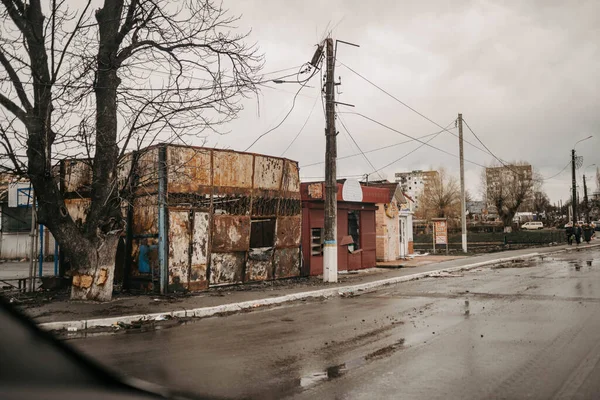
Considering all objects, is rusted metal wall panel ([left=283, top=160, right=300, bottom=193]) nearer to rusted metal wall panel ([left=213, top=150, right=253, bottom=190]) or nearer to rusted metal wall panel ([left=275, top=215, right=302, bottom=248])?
rusted metal wall panel ([left=275, top=215, right=302, bottom=248])

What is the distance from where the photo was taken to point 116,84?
37.6 feet

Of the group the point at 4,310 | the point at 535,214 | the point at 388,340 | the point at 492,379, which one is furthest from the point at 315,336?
the point at 535,214

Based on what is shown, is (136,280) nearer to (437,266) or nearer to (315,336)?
(315,336)

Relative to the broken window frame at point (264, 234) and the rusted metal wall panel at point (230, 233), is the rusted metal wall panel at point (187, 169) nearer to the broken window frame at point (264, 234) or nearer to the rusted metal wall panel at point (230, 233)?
the rusted metal wall panel at point (230, 233)

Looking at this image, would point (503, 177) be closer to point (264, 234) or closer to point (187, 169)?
point (264, 234)

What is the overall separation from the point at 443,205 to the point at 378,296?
71.7 meters

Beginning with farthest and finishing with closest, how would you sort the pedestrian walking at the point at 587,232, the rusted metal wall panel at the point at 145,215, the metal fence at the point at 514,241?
the metal fence at the point at 514,241, the pedestrian walking at the point at 587,232, the rusted metal wall panel at the point at 145,215

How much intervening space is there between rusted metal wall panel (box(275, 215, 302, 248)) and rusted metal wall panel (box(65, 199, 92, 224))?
5.86 m

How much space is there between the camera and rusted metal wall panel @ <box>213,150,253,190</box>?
14.3 m

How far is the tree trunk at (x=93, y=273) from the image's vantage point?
1121 centimetres

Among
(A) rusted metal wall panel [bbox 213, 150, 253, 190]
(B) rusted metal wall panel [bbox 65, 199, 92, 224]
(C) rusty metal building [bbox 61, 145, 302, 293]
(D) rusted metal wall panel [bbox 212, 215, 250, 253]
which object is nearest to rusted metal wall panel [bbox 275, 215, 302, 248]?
(C) rusty metal building [bbox 61, 145, 302, 293]

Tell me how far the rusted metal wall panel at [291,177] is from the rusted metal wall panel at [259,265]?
231cm

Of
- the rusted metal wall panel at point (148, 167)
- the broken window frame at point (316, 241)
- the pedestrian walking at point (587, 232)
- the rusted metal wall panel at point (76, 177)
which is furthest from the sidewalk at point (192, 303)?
the pedestrian walking at point (587, 232)

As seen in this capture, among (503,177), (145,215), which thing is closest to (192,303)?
(145,215)
